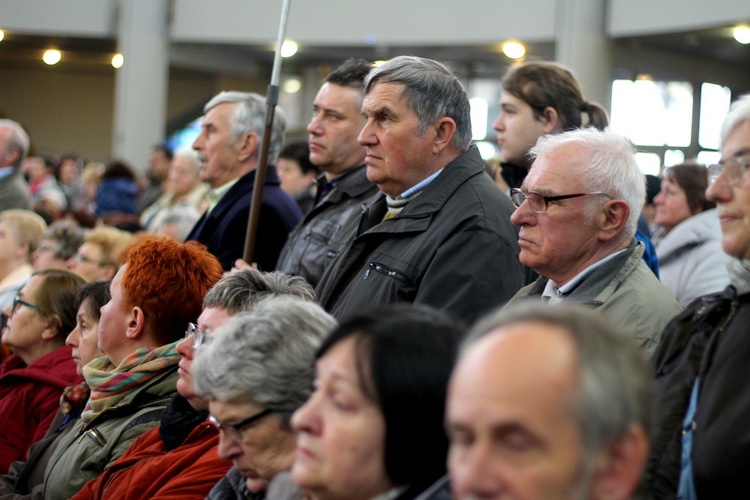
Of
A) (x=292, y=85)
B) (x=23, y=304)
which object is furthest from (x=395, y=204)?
(x=292, y=85)

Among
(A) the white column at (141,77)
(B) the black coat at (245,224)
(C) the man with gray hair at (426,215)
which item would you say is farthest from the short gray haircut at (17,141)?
(A) the white column at (141,77)

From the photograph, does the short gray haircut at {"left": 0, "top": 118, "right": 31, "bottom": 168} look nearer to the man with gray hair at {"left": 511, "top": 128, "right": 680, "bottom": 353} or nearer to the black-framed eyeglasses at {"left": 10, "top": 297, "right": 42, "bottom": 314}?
the black-framed eyeglasses at {"left": 10, "top": 297, "right": 42, "bottom": 314}

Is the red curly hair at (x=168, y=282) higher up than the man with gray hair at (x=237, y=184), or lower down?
lower down

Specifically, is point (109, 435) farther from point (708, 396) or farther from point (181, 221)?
point (181, 221)

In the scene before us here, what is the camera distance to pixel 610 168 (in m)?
2.67

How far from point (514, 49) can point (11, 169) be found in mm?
7228

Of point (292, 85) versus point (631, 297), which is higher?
point (292, 85)

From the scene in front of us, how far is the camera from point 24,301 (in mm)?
3990

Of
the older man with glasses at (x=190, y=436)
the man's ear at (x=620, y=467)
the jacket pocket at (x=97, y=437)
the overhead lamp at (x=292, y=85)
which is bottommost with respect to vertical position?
the jacket pocket at (x=97, y=437)

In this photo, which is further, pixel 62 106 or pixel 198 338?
pixel 62 106

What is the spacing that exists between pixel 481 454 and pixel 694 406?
855 mm

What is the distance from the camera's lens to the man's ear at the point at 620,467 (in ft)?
4.40

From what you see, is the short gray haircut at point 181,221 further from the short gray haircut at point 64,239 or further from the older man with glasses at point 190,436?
the older man with glasses at point 190,436

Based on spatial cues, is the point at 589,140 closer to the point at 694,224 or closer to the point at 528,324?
the point at 528,324
